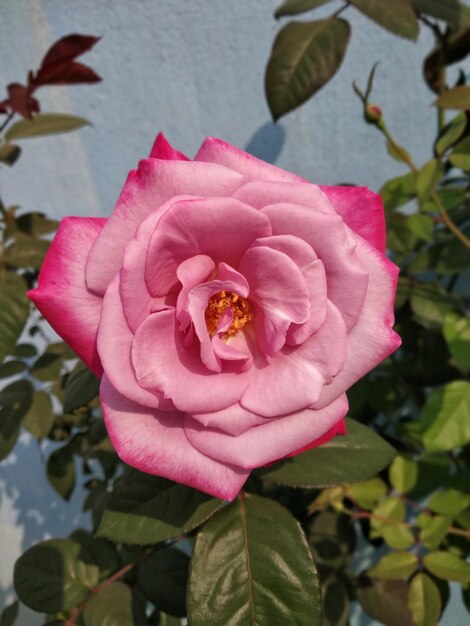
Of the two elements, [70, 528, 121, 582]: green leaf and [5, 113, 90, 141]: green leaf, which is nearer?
[70, 528, 121, 582]: green leaf

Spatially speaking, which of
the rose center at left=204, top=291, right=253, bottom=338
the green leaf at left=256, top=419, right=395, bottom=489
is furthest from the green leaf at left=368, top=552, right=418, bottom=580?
the rose center at left=204, top=291, right=253, bottom=338

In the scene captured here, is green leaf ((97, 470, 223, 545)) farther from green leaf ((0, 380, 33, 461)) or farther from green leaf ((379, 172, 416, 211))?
green leaf ((379, 172, 416, 211))

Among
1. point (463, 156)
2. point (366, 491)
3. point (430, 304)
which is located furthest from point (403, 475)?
point (463, 156)

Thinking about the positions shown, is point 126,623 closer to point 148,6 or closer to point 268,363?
point 268,363

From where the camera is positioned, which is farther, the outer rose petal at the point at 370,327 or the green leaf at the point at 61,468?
the green leaf at the point at 61,468

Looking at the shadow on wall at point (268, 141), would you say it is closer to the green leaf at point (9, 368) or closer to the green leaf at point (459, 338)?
the green leaf at point (459, 338)

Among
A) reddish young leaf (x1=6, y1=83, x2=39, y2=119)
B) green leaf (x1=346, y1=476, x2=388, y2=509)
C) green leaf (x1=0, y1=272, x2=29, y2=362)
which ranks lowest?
green leaf (x1=346, y1=476, x2=388, y2=509)

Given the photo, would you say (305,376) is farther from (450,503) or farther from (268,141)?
(268,141)

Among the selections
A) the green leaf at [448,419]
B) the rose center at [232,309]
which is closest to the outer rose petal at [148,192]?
the rose center at [232,309]
